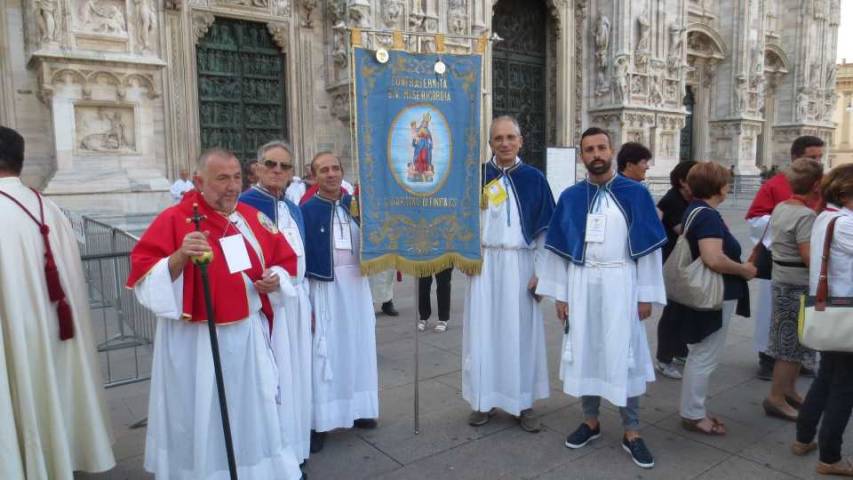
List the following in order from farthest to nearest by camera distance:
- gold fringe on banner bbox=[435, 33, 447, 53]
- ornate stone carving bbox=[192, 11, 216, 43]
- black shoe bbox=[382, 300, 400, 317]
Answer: ornate stone carving bbox=[192, 11, 216, 43]
black shoe bbox=[382, 300, 400, 317]
gold fringe on banner bbox=[435, 33, 447, 53]

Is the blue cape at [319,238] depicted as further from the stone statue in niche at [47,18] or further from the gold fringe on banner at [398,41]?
the stone statue in niche at [47,18]

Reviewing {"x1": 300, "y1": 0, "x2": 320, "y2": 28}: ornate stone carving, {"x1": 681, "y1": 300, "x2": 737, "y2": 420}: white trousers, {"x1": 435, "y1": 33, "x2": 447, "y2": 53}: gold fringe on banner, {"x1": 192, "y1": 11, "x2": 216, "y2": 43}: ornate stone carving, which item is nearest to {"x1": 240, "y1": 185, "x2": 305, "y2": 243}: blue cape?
{"x1": 435, "y1": 33, "x2": 447, "y2": 53}: gold fringe on banner

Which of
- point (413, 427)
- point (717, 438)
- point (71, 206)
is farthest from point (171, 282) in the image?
point (71, 206)

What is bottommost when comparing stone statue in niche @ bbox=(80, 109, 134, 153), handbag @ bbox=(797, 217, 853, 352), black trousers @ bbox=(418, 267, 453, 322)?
black trousers @ bbox=(418, 267, 453, 322)

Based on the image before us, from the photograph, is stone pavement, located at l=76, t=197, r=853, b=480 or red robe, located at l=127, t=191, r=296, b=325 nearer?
red robe, located at l=127, t=191, r=296, b=325

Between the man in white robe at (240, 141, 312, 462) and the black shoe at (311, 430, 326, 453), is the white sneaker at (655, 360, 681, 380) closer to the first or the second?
the black shoe at (311, 430, 326, 453)

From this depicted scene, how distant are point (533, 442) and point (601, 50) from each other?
→ 16.0 meters

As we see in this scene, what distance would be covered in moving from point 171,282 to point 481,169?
2.22 meters

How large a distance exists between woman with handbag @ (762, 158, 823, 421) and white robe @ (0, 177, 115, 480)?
4432 millimetres

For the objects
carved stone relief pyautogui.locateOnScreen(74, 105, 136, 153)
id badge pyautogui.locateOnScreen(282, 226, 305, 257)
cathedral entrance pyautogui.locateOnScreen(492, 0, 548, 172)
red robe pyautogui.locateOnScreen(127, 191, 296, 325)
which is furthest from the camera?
cathedral entrance pyautogui.locateOnScreen(492, 0, 548, 172)

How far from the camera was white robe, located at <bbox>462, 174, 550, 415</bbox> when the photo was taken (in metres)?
4.13

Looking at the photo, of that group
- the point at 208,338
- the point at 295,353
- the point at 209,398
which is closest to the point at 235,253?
the point at 208,338

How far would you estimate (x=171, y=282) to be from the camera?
269 centimetres

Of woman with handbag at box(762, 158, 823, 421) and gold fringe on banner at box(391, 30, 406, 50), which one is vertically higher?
gold fringe on banner at box(391, 30, 406, 50)
